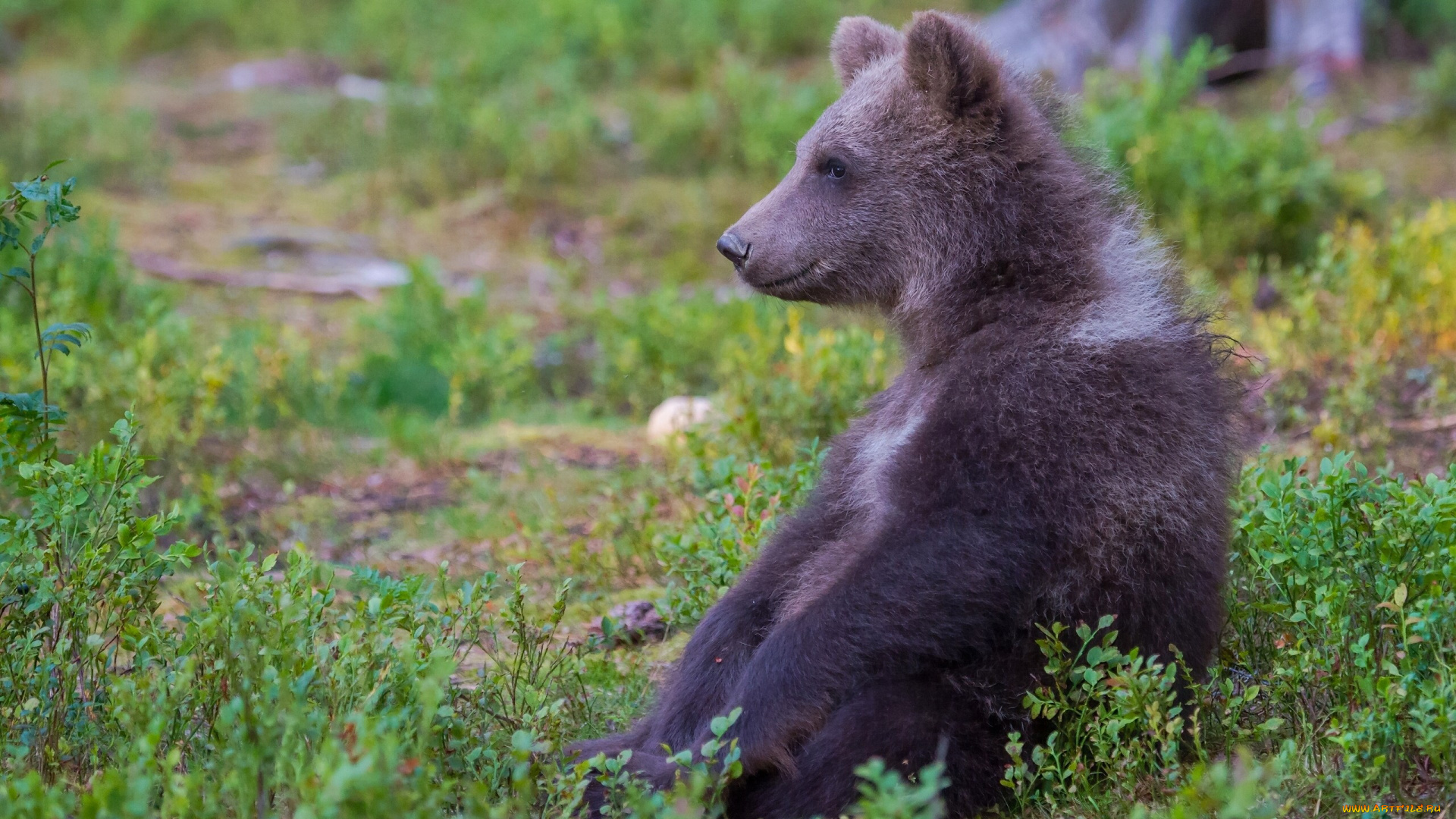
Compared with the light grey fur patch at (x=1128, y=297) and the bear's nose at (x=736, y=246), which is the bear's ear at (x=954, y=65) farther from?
the bear's nose at (x=736, y=246)

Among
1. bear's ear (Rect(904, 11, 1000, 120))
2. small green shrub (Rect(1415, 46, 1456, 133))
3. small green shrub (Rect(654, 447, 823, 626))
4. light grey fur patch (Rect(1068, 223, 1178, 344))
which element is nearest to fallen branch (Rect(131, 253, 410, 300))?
small green shrub (Rect(654, 447, 823, 626))

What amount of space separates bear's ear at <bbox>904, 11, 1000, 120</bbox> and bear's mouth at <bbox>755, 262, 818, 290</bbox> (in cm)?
63

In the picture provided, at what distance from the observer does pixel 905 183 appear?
12.4 ft

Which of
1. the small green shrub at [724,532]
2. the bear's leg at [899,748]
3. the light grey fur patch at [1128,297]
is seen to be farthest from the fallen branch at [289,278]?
the bear's leg at [899,748]

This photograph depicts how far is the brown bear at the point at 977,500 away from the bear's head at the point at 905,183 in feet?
0.03

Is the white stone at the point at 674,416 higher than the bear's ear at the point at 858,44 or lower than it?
lower

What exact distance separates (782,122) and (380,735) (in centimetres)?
860

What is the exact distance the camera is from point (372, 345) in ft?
27.3

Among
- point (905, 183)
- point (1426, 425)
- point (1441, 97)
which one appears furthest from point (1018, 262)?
point (1441, 97)

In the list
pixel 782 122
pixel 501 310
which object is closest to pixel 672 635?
pixel 501 310

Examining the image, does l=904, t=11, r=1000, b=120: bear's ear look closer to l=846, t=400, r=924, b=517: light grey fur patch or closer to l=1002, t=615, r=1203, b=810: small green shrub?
l=846, t=400, r=924, b=517: light grey fur patch

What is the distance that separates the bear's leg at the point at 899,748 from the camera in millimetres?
2945

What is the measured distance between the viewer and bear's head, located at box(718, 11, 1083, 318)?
356 centimetres

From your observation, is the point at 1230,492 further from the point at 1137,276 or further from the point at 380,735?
the point at 380,735
